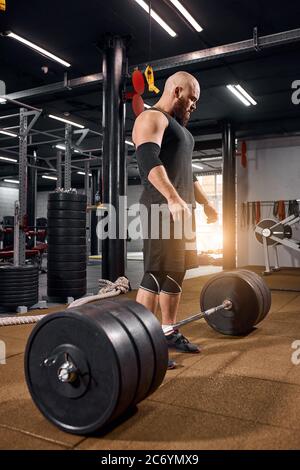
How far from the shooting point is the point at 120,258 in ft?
12.5

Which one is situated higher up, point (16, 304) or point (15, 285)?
point (15, 285)

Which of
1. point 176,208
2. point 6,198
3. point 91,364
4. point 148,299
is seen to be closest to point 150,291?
point 148,299

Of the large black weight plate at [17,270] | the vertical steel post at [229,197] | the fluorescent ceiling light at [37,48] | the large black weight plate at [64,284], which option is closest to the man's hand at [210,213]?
the large black weight plate at [17,270]

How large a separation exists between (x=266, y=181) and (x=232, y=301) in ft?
19.2

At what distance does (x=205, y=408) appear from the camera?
1.24m

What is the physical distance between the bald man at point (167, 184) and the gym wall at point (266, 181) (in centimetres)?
599

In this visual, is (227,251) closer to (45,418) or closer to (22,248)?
(22,248)

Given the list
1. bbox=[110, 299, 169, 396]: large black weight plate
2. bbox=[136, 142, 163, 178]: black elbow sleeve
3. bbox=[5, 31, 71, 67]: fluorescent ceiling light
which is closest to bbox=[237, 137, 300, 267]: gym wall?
bbox=[5, 31, 71, 67]: fluorescent ceiling light

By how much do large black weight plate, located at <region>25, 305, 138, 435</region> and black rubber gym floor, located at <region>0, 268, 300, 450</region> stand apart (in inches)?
2.8

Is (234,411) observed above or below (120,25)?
below

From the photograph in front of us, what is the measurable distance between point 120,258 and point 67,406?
9.04ft

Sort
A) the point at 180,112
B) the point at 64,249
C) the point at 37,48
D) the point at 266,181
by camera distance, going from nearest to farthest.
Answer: the point at 180,112 → the point at 64,249 → the point at 37,48 → the point at 266,181

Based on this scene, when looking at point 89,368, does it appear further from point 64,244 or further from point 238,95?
point 238,95
